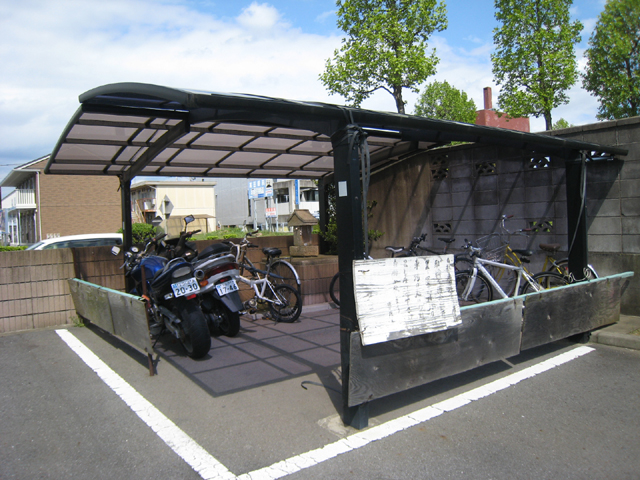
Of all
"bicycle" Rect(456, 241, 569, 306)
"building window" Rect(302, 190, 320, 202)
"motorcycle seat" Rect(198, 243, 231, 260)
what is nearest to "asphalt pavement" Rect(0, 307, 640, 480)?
"bicycle" Rect(456, 241, 569, 306)

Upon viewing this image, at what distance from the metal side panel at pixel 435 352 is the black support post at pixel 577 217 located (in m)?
1.85

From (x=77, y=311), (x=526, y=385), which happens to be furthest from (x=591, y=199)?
(x=77, y=311)

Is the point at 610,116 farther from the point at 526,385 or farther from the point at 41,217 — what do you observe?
the point at 41,217

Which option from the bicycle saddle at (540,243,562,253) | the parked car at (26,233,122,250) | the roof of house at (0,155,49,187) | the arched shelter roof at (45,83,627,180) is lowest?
the bicycle saddle at (540,243,562,253)

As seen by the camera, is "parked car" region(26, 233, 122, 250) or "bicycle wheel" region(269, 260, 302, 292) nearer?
"bicycle wheel" region(269, 260, 302, 292)

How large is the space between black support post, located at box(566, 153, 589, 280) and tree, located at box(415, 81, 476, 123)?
32799 millimetres

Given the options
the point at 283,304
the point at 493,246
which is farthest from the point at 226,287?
the point at 493,246

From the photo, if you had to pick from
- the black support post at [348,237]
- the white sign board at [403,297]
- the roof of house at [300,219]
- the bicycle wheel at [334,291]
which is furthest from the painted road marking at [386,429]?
Answer: the roof of house at [300,219]

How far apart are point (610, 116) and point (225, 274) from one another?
22.0m

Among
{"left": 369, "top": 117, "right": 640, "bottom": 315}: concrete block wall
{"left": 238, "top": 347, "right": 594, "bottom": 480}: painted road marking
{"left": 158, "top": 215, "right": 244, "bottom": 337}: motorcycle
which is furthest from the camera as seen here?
{"left": 369, "top": 117, "right": 640, "bottom": 315}: concrete block wall

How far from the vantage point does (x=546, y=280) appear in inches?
241

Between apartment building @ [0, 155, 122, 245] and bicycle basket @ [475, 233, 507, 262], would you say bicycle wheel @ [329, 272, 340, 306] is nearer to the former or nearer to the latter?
bicycle basket @ [475, 233, 507, 262]

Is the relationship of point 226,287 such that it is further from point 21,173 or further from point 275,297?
point 21,173

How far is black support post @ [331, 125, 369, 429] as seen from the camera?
10.6 feet
